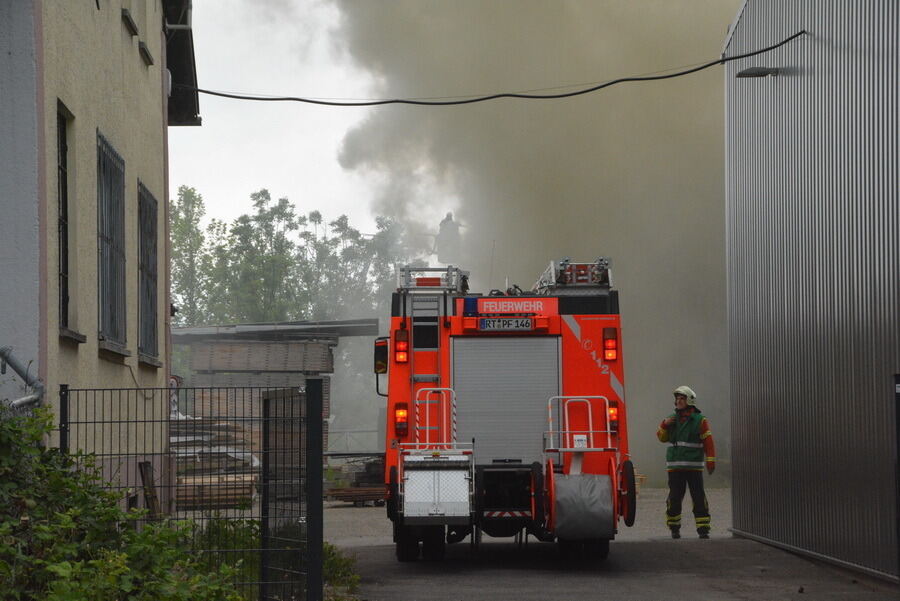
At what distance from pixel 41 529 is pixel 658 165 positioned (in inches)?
1449

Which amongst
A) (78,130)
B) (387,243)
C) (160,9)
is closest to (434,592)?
(78,130)

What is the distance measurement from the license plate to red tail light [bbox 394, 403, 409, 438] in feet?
3.63

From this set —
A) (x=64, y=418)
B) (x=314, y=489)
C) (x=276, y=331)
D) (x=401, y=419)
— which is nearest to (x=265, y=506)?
(x=314, y=489)

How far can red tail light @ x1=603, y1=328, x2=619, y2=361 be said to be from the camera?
12.7 m

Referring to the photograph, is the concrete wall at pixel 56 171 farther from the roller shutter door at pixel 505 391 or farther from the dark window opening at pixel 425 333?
the roller shutter door at pixel 505 391

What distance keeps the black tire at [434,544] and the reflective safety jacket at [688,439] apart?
11.7 feet

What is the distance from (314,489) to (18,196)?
9.10 ft

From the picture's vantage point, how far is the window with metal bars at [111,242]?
34.5 ft

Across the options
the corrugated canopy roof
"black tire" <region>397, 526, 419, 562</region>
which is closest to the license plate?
"black tire" <region>397, 526, 419, 562</region>

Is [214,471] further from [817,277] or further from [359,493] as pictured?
[359,493]

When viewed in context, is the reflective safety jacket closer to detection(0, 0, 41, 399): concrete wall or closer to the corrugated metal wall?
the corrugated metal wall

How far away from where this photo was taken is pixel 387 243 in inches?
2271

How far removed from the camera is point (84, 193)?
9641mm

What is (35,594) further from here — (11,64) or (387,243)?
(387,243)
